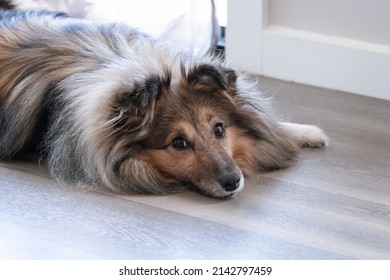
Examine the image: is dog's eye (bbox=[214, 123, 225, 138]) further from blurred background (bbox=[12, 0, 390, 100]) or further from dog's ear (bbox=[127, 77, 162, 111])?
blurred background (bbox=[12, 0, 390, 100])

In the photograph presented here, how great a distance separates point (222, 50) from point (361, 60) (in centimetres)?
74

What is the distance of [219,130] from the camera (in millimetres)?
2646

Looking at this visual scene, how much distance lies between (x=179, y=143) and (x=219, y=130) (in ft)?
0.49

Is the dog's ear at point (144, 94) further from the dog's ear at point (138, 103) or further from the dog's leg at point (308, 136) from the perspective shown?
the dog's leg at point (308, 136)

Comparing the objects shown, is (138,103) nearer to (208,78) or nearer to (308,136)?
(208,78)

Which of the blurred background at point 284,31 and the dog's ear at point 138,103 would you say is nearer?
the dog's ear at point 138,103

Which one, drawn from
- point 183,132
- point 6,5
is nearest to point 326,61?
point 183,132

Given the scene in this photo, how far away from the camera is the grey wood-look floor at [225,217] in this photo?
7.65 ft

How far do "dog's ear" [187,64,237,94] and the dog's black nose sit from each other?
12.7 inches

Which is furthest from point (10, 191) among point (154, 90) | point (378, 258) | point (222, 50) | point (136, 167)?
point (222, 50)

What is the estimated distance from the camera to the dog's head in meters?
2.56

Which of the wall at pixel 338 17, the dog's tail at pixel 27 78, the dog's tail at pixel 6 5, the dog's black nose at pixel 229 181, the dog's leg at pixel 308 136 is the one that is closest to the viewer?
the dog's black nose at pixel 229 181

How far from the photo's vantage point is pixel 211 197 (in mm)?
2625

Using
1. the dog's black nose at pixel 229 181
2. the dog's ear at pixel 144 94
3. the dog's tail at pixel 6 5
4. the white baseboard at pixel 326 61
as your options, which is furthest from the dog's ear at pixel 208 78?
the dog's tail at pixel 6 5
